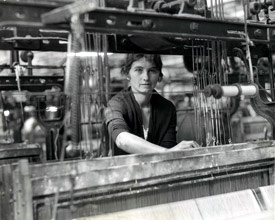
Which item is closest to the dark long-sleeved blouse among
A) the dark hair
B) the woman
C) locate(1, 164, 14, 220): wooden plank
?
the woman

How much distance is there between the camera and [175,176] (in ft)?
6.65

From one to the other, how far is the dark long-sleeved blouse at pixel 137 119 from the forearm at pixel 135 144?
0.21 feet

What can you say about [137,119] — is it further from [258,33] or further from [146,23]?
[146,23]

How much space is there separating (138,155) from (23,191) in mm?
621

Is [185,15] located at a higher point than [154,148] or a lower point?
higher

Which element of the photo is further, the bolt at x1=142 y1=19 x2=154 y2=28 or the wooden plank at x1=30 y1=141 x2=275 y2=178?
the bolt at x1=142 y1=19 x2=154 y2=28

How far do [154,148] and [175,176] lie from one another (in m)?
0.46

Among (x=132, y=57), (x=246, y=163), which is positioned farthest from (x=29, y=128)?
(x=246, y=163)

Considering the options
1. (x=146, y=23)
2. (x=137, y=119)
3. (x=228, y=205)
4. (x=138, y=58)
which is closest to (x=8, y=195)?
(x=146, y=23)

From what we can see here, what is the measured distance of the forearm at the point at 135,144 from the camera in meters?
2.47

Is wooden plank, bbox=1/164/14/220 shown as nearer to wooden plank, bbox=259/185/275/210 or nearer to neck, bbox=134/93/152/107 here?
wooden plank, bbox=259/185/275/210

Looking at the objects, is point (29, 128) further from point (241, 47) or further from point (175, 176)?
point (175, 176)

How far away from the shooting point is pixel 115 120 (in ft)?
8.92

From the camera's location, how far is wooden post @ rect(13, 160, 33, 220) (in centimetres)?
156
